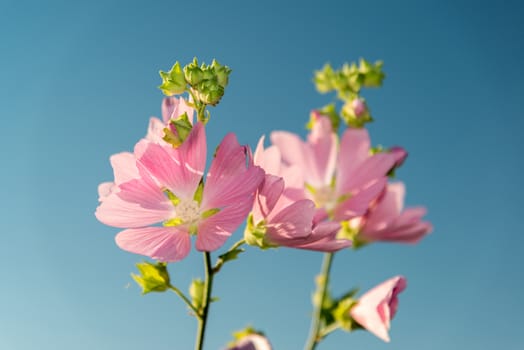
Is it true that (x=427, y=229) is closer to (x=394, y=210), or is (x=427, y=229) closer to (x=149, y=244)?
(x=394, y=210)

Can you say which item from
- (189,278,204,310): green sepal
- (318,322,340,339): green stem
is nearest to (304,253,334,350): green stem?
(318,322,340,339): green stem

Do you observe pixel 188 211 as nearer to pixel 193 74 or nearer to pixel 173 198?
pixel 173 198

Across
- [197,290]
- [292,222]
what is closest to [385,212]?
[197,290]

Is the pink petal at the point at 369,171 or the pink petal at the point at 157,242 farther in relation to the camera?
the pink petal at the point at 369,171

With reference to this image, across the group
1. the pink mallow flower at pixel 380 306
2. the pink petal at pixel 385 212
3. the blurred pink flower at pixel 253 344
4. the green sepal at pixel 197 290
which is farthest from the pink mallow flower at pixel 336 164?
the blurred pink flower at pixel 253 344

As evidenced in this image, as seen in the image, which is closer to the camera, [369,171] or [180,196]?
[180,196]

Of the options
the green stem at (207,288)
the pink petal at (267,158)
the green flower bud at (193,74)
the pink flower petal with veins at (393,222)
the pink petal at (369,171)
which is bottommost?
the green stem at (207,288)

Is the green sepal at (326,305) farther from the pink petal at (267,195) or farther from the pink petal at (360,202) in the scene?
the pink petal at (267,195)
